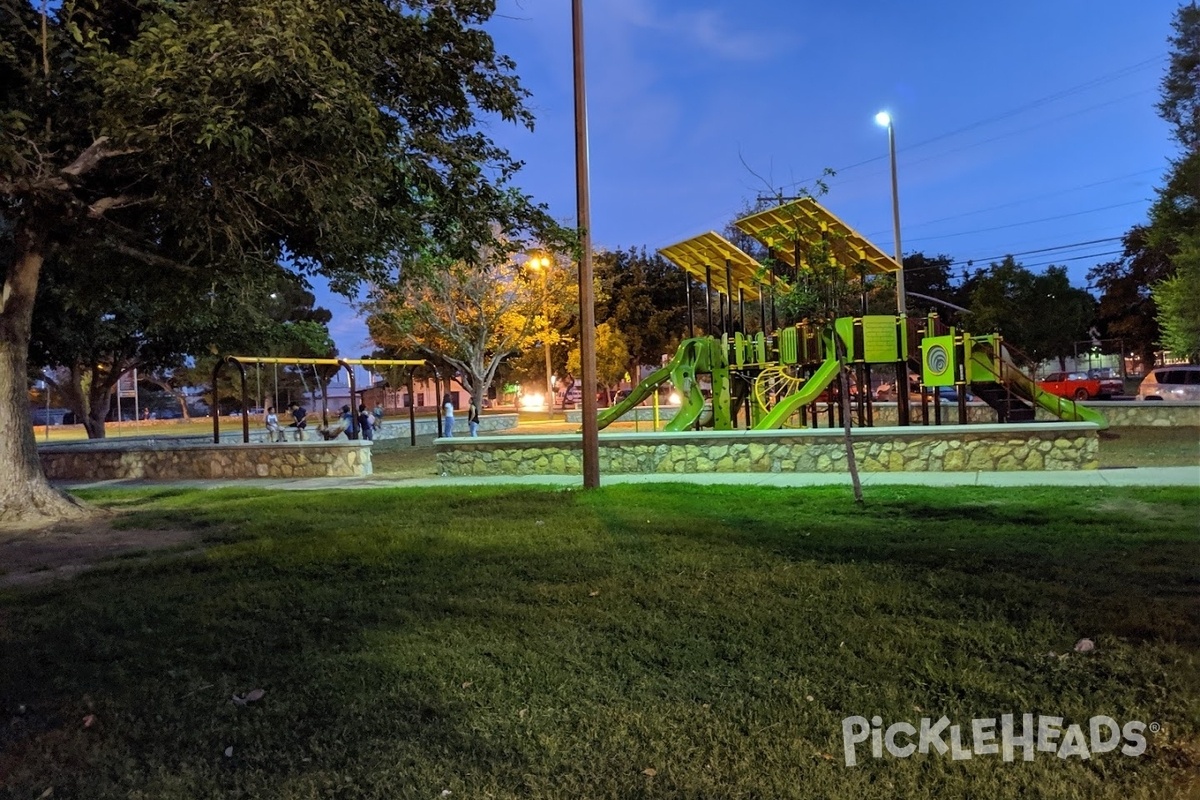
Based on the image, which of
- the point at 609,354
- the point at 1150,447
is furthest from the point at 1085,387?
the point at 609,354

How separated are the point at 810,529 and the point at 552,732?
16.0 ft

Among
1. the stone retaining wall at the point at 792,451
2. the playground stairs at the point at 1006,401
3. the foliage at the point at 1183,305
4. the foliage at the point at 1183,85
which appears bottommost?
the stone retaining wall at the point at 792,451

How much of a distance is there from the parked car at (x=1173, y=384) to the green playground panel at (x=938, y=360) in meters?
11.9

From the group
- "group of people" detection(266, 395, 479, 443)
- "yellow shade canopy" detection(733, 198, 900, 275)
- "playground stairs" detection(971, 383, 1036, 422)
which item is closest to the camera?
"yellow shade canopy" detection(733, 198, 900, 275)

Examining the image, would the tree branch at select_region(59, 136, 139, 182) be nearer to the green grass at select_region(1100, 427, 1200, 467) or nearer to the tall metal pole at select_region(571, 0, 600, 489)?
the tall metal pole at select_region(571, 0, 600, 489)

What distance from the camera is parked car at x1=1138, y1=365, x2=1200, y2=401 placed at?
23953mm

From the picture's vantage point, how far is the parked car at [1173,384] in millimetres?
23953

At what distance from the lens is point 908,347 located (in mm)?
16047

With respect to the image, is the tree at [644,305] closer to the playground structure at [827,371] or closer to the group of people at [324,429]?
the group of people at [324,429]

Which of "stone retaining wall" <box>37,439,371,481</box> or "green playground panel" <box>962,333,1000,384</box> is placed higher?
"green playground panel" <box>962,333,1000,384</box>

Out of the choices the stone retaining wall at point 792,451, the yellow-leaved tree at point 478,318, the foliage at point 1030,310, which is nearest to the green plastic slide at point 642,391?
the stone retaining wall at point 792,451

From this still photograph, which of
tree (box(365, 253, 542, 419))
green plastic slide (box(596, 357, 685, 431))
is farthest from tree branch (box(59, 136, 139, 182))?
tree (box(365, 253, 542, 419))

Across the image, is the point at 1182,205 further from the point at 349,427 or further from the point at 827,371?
the point at 349,427

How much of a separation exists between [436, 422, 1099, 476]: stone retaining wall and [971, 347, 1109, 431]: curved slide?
3.31m
